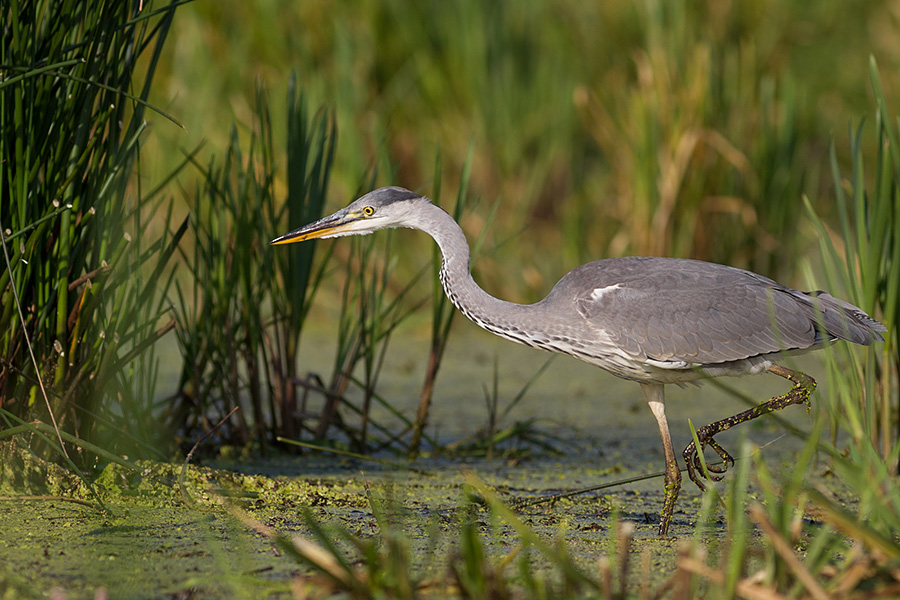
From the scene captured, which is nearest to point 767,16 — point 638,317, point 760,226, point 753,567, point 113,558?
point 760,226

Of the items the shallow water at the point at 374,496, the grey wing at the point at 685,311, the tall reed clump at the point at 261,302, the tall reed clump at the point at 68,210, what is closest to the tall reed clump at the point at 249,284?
the tall reed clump at the point at 261,302

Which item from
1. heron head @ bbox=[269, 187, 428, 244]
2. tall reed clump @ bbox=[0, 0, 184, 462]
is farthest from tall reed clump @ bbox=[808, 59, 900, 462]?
tall reed clump @ bbox=[0, 0, 184, 462]

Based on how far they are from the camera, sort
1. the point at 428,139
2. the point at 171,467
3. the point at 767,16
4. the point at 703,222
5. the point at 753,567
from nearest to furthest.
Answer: the point at 753,567 < the point at 171,467 < the point at 703,222 < the point at 428,139 < the point at 767,16

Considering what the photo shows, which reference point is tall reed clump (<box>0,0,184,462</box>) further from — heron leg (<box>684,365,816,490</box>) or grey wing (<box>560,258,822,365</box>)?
heron leg (<box>684,365,816,490</box>)

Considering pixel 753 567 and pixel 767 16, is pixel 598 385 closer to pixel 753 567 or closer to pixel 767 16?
pixel 753 567

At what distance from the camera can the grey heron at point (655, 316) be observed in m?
3.45

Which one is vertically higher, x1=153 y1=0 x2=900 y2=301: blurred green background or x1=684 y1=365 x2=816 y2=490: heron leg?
x1=153 y1=0 x2=900 y2=301: blurred green background

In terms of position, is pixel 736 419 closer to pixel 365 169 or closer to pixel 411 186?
pixel 365 169

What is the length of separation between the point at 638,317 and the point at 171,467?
153 centimetres

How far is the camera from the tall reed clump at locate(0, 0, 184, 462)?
2.87 meters

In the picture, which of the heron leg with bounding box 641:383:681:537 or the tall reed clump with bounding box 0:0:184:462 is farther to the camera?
the heron leg with bounding box 641:383:681:537

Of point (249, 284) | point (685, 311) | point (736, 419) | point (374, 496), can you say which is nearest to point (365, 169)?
point (249, 284)

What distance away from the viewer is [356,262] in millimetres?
6660

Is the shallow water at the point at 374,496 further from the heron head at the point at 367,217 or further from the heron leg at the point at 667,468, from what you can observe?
the heron head at the point at 367,217
